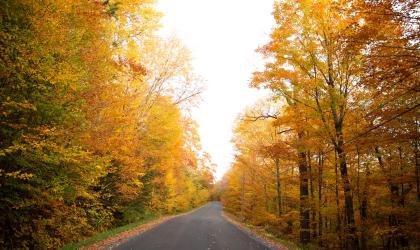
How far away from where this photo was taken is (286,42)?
36.4ft

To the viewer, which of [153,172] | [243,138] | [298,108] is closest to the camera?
[298,108]

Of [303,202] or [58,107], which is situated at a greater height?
[58,107]

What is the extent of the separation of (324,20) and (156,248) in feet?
34.2

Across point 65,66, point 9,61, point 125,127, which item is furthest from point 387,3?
point 125,127

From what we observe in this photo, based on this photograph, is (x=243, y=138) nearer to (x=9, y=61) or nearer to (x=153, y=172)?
(x=153, y=172)

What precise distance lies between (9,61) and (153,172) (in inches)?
661

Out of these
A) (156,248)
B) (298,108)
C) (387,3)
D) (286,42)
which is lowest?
(156,248)

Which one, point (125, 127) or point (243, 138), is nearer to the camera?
point (125, 127)

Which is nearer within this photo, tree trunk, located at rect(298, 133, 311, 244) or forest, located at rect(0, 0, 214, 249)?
forest, located at rect(0, 0, 214, 249)

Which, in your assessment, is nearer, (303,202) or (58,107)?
(58,107)

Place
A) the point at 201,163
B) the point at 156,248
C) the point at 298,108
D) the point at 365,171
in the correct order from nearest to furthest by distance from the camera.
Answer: the point at 156,248
the point at 298,108
the point at 365,171
the point at 201,163

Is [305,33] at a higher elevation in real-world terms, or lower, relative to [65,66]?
higher

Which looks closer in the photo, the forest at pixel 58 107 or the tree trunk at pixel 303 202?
the forest at pixel 58 107

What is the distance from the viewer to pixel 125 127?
13359mm
